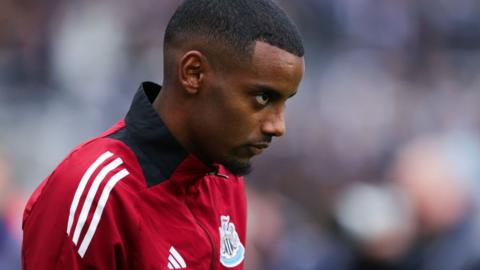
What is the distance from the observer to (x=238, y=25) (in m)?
2.33

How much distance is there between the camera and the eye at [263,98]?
2.33 metres

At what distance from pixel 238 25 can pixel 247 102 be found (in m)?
0.19

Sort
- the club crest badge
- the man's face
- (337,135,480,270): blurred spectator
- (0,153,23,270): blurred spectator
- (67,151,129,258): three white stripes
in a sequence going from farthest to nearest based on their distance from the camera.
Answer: (0,153,23,270): blurred spectator < (337,135,480,270): blurred spectator < the club crest badge < the man's face < (67,151,129,258): three white stripes

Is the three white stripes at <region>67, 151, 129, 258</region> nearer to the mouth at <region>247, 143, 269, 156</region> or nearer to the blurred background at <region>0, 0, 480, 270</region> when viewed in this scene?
the mouth at <region>247, 143, 269, 156</region>

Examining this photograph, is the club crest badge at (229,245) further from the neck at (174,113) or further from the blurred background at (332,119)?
the blurred background at (332,119)

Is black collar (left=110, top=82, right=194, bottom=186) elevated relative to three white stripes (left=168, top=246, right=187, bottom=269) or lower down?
elevated

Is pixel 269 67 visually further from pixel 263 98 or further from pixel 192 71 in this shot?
pixel 192 71

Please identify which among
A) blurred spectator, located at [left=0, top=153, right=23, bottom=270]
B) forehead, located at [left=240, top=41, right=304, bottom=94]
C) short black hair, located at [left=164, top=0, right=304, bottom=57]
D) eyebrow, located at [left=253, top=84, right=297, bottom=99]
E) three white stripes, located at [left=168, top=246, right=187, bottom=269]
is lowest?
blurred spectator, located at [left=0, top=153, right=23, bottom=270]

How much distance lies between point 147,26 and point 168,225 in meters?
4.80

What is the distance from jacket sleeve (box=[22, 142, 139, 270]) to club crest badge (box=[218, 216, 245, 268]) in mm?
390

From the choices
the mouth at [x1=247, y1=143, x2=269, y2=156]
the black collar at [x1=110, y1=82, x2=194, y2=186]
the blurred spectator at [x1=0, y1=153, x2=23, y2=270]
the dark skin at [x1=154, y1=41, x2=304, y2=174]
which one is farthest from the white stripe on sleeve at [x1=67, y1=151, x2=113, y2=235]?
the blurred spectator at [x1=0, y1=153, x2=23, y2=270]

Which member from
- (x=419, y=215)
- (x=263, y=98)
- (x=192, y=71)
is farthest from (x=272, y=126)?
(x=419, y=215)

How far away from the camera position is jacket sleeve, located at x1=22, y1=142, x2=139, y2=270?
86.8 inches

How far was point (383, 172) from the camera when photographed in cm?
591
